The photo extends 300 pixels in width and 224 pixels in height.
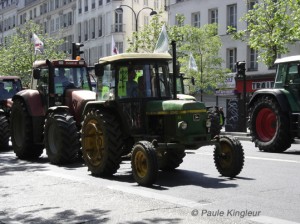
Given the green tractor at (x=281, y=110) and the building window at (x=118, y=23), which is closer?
the green tractor at (x=281, y=110)

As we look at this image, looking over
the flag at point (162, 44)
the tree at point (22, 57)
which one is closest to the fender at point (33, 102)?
the flag at point (162, 44)

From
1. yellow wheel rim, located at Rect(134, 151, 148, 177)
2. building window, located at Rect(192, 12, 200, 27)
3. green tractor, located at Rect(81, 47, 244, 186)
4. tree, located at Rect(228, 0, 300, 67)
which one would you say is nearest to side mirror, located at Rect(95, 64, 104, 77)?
green tractor, located at Rect(81, 47, 244, 186)

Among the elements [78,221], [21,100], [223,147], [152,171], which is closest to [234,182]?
[223,147]

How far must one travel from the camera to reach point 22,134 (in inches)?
563

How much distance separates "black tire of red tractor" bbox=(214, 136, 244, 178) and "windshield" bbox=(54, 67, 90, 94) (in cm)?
533

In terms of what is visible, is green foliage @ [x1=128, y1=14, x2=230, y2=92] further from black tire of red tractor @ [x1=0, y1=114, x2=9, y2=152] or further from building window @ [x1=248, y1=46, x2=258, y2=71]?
black tire of red tractor @ [x1=0, y1=114, x2=9, y2=152]

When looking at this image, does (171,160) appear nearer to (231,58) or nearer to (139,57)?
(139,57)

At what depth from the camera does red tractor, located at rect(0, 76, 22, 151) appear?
16656mm

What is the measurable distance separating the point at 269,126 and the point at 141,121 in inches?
265

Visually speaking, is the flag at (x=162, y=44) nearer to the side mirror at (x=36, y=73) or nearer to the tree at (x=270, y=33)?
the tree at (x=270, y=33)

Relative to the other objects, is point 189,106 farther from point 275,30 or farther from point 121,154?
point 275,30

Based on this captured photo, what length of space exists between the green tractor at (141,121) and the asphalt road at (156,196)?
401 mm

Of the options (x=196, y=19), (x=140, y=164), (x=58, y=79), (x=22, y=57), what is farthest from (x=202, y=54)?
(x=140, y=164)

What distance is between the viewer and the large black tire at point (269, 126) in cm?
1510
